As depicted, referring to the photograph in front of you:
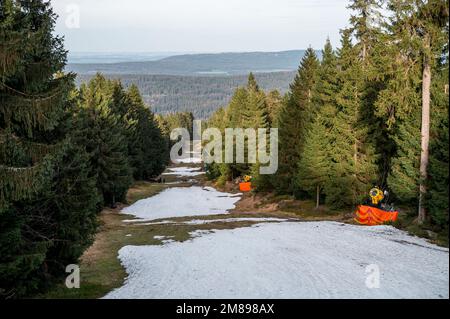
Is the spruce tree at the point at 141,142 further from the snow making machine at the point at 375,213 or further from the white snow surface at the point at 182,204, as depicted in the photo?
the snow making machine at the point at 375,213

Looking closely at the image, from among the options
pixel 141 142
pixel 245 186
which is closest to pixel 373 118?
pixel 245 186

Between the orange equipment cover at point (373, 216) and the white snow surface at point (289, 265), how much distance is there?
7.20 ft

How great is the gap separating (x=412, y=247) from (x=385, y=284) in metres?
5.26

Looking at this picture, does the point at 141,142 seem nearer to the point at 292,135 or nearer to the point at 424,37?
the point at 292,135

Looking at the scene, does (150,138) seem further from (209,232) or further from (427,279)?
(427,279)

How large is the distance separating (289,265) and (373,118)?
19256 mm

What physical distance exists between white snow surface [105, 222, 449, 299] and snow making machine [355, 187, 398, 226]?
2256mm

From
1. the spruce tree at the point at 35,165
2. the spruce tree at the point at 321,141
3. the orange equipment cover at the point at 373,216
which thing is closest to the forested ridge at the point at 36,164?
the spruce tree at the point at 35,165

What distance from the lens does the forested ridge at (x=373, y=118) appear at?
19422mm

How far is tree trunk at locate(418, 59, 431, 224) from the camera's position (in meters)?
19.9

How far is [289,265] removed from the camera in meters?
15.5

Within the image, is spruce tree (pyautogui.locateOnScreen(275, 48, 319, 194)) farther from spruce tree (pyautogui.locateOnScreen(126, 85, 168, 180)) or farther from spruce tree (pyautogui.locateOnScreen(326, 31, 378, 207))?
spruce tree (pyautogui.locateOnScreen(126, 85, 168, 180))
